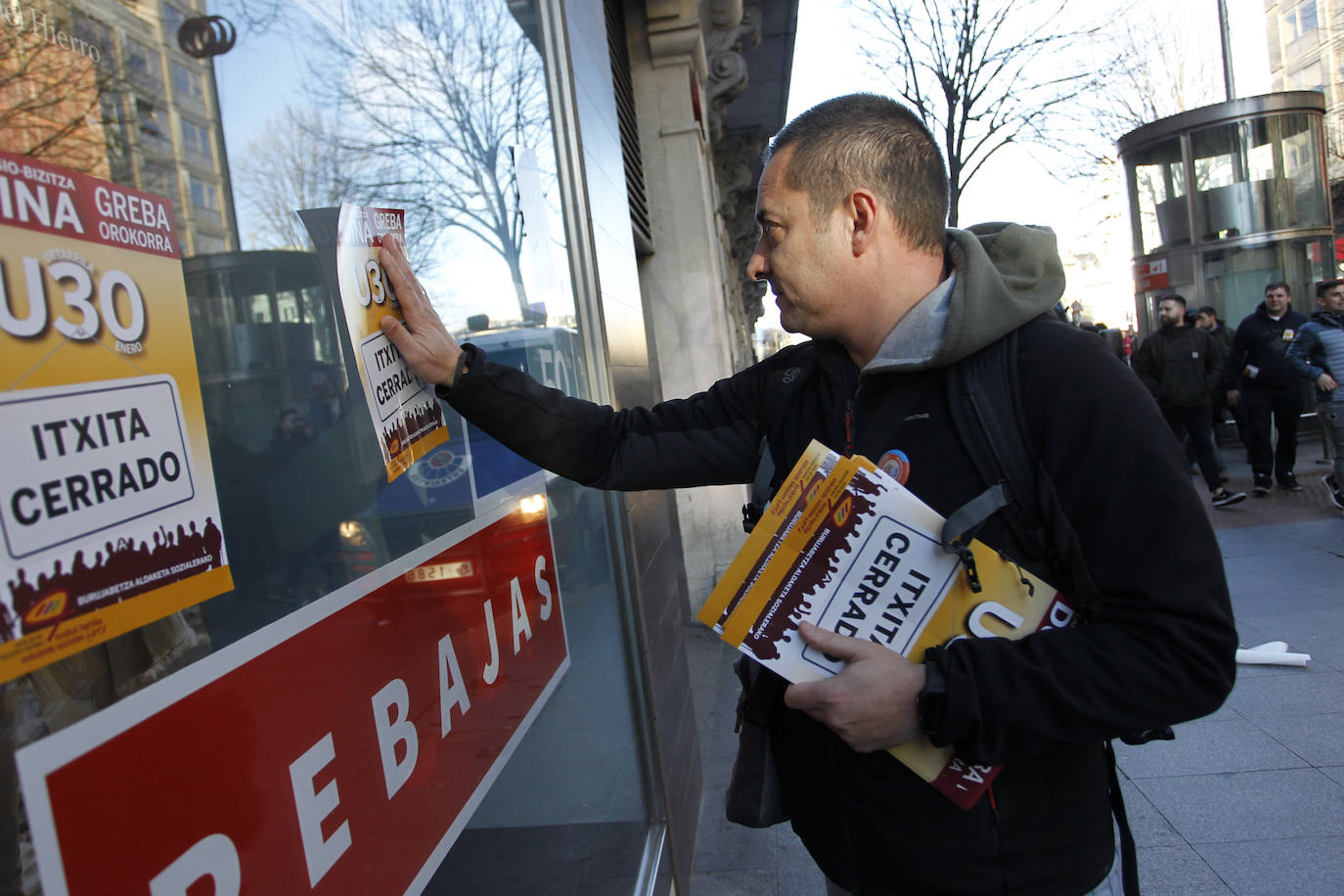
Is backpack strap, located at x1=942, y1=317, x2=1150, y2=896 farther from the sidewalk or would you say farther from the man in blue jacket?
the man in blue jacket

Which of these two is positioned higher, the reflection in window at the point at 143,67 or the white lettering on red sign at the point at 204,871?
the reflection in window at the point at 143,67

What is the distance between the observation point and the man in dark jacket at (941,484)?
1.34 m

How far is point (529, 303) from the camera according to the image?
236 centimetres

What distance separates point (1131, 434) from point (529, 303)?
4.71 ft

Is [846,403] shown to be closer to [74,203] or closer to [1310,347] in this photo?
[74,203]

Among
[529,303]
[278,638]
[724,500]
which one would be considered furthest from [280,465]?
[724,500]

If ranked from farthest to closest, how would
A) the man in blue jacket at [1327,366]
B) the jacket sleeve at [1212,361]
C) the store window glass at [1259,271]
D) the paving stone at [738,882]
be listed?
1. the store window glass at [1259,271]
2. the jacket sleeve at [1212,361]
3. the man in blue jacket at [1327,366]
4. the paving stone at [738,882]

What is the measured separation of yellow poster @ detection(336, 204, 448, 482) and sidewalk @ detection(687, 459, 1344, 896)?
2448 mm

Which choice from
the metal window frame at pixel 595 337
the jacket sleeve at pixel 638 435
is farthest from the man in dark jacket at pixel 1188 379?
the jacket sleeve at pixel 638 435

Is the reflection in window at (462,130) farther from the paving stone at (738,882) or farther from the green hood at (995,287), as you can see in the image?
the paving stone at (738,882)

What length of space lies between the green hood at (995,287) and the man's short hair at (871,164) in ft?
0.24

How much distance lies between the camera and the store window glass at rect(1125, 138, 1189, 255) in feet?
41.4

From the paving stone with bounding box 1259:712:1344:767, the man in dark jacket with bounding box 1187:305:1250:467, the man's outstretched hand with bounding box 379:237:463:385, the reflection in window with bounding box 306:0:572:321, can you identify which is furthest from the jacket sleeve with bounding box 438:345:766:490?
the man in dark jacket with bounding box 1187:305:1250:467

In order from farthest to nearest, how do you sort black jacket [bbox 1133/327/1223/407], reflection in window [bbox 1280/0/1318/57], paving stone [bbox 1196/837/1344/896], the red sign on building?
reflection in window [bbox 1280/0/1318/57] → the red sign on building → black jacket [bbox 1133/327/1223/407] → paving stone [bbox 1196/837/1344/896]
